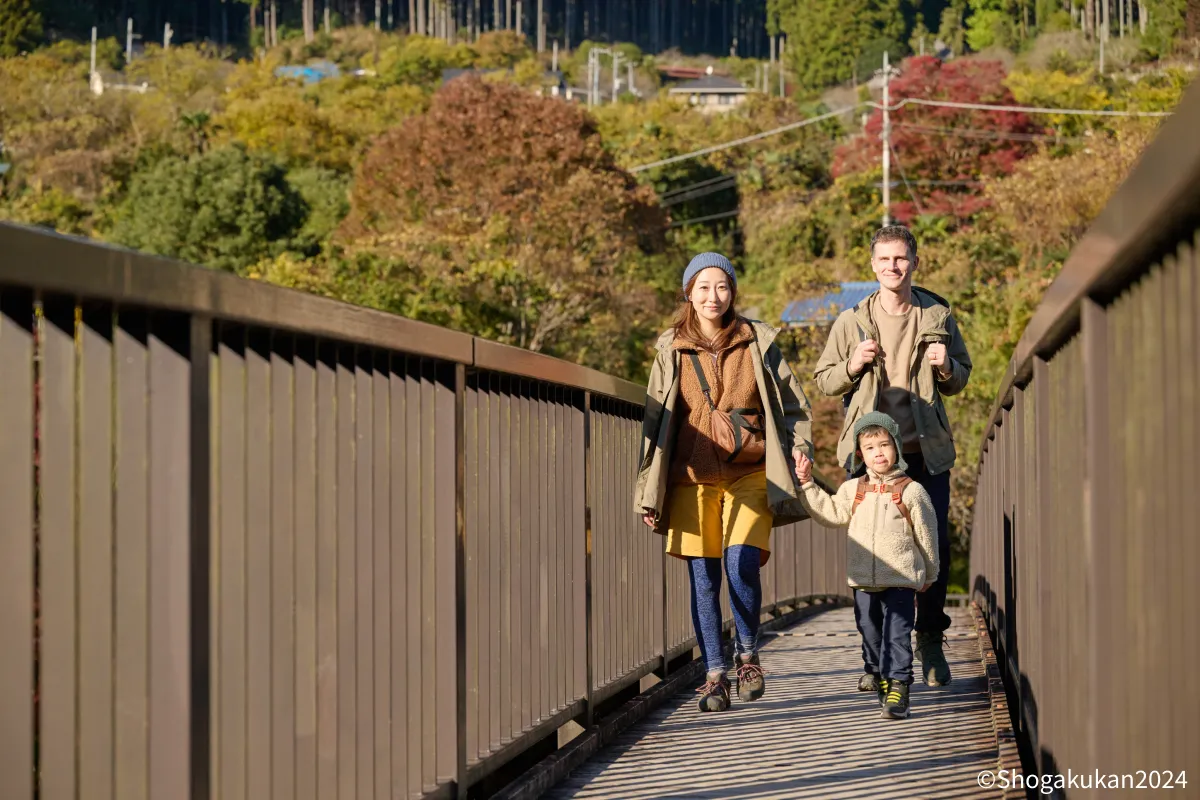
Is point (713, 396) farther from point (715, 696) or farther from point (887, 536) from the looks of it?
point (715, 696)

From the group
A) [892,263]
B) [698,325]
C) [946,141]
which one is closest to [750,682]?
[698,325]

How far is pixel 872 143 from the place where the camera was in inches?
2586

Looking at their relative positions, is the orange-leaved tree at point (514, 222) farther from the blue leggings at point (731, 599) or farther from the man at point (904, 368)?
the blue leggings at point (731, 599)

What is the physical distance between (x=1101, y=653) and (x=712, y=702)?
3344 millimetres

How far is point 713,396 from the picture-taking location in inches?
249

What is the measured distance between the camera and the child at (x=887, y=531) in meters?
6.36

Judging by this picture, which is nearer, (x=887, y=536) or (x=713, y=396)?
(x=713, y=396)

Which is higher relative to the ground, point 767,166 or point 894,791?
point 767,166

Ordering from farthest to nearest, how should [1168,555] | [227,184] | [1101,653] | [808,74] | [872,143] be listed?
[808,74], [872,143], [227,184], [1101,653], [1168,555]

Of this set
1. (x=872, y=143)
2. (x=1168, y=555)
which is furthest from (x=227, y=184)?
(x=1168, y=555)

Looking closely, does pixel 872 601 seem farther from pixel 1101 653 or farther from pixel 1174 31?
pixel 1174 31

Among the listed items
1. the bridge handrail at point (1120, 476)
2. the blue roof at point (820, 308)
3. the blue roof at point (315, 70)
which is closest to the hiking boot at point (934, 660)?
the bridge handrail at point (1120, 476)

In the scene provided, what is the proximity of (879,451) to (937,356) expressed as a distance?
0.46 metres

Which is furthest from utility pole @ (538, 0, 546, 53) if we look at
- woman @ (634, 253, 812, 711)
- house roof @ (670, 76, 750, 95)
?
woman @ (634, 253, 812, 711)
